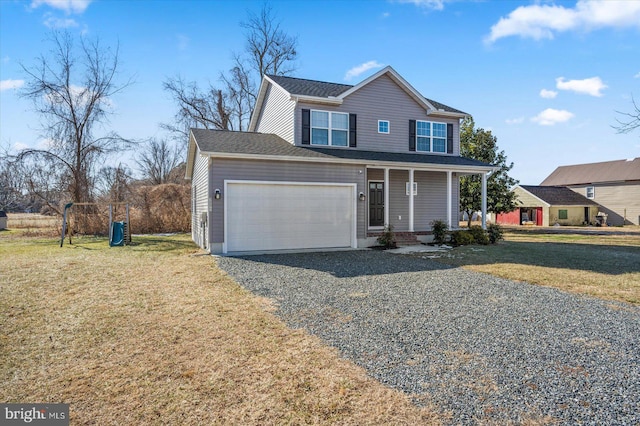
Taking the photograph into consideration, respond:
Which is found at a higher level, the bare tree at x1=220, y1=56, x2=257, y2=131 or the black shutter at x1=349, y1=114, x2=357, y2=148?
the bare tree at x1=220, y1=56, x2=257, y2=131

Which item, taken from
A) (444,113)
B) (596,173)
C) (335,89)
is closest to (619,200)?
(596,173)

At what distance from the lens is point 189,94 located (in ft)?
85.8

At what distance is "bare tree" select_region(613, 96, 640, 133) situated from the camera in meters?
9.83

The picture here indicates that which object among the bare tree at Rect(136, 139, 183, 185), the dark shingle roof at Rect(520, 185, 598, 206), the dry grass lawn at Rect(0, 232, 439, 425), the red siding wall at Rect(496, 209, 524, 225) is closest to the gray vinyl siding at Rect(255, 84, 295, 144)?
the dry grass lawn at Rect(0, 232, 439, 425)

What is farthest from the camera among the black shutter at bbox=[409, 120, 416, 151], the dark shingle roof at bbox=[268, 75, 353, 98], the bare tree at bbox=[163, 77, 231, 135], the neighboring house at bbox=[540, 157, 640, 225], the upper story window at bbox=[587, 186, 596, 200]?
the upper story window at bbox=[587, 186, 596, 200]

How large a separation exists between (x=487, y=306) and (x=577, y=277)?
3.86 metres

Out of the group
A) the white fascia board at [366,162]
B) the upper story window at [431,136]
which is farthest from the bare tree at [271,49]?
the white fascia board at [366,162]

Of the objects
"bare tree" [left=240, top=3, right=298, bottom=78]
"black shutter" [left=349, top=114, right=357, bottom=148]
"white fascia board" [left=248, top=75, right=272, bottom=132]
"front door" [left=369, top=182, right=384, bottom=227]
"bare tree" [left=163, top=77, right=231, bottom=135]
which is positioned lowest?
"front door" [left=369, top=182, right=384, bottom=227]

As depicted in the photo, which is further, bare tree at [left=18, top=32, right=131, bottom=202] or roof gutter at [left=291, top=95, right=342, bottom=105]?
bare tree at [left=18, top=32, right=131, bottom=202]

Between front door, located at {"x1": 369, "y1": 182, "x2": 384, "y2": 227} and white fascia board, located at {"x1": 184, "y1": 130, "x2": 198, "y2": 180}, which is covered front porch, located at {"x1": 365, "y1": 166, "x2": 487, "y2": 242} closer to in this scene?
front door, located at {"x1": 369, "y1": 182, "x2": 384, "y2": 227}

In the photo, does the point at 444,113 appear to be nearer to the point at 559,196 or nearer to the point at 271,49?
the point at 271,49

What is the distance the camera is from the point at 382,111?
1516cm

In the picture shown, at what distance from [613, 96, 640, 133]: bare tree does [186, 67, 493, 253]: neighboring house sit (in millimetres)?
5017

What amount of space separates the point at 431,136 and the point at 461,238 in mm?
4934
